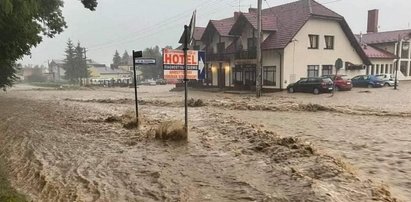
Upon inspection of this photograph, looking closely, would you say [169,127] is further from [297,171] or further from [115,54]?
[115,54]

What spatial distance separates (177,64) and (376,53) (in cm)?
4176

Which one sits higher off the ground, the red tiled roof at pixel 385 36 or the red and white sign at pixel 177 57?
the red tiled roof at pixel 385 36

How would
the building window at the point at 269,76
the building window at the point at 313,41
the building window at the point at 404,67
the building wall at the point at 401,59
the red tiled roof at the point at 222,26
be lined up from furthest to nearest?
the building window at the point at 404,67 → the building wall at the point at 401,59 → the red tiled roof at the point at 222,26 → the building window at the point at 313,41 → the building window at the point at 269,76

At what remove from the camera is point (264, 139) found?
10797 mm

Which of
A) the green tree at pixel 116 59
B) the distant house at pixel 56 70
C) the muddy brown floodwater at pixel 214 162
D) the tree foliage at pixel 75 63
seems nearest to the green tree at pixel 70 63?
the tree foliage at pixel 75 63

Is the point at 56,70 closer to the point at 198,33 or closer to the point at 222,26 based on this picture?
the point at 198,33

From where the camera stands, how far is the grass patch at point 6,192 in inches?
195

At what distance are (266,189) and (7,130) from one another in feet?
37.6

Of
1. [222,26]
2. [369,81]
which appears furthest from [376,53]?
[222,26]

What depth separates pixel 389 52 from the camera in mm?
48594

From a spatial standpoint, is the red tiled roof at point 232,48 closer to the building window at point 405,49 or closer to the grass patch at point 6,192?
the building window at point 405,49

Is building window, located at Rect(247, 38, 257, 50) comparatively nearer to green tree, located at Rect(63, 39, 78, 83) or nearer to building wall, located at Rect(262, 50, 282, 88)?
building wall, located at Rect(262, 50, 282, 88)

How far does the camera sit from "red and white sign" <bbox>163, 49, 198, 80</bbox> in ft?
35.0

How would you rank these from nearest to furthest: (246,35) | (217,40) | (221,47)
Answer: (246,35) → (221,47) → (217,40)
